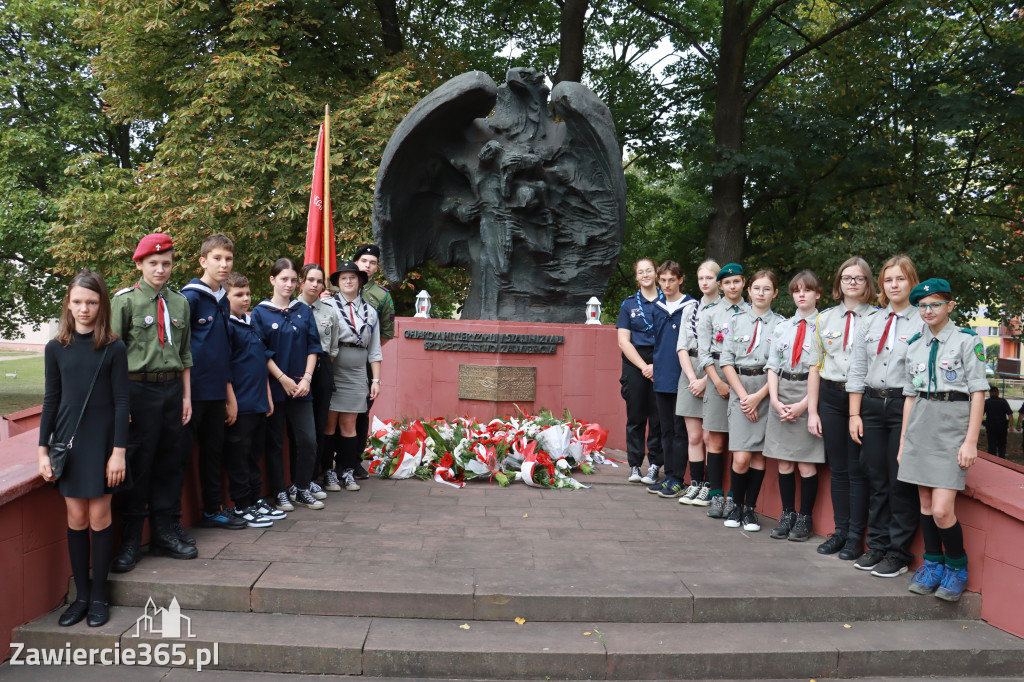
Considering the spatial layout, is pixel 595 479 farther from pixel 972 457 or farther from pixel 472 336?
pixel 972 457

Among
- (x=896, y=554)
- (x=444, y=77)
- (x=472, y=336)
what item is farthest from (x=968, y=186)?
(x=896, y=554)

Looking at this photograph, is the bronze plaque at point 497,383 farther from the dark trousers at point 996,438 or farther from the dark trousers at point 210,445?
the dark trousers at point 996,438

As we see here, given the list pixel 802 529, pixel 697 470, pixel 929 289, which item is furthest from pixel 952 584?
pixel 697 470

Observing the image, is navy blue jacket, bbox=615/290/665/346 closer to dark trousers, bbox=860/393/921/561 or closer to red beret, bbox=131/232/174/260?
dark trousers, bbox=860/393/921/561

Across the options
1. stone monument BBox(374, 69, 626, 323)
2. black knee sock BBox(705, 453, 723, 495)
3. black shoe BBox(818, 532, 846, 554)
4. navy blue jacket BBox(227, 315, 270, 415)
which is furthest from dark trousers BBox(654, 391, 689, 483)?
navy blue jacket BBox(227, 315, 270, 415)

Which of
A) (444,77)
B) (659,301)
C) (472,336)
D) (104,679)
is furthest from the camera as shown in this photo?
(444,77)

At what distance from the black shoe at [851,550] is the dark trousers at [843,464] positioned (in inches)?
1.6

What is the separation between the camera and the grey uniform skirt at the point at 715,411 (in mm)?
5191

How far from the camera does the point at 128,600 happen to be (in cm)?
363

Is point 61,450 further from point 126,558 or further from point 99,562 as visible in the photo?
point 126,558

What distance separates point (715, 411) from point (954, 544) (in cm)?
173

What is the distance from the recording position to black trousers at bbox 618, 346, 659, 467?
20.2 feet

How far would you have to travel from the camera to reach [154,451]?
12.6 feet

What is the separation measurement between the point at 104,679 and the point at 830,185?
13.9 m
